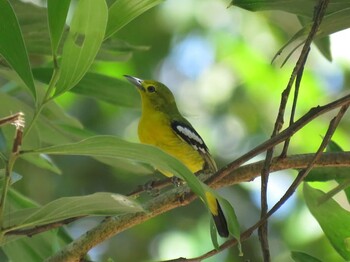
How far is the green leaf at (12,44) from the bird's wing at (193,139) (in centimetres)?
169

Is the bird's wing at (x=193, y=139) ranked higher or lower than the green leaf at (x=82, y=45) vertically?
higher

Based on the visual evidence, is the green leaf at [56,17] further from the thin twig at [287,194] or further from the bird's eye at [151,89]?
the bird's eye at [151,89]

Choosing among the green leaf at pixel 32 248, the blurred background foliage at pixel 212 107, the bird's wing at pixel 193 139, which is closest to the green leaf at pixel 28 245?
the green leaf at pixel 32 248

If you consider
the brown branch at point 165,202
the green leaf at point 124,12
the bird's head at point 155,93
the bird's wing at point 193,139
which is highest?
the bird's head at point 155,93

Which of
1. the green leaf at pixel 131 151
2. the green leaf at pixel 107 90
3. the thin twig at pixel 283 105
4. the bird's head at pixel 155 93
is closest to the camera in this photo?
the green leaf at pixel 131 151

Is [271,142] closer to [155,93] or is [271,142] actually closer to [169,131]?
[169,131]

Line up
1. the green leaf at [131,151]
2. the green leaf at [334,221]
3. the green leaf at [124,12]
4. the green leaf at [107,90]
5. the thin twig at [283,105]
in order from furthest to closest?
the green leaf at [107,90], the green leaf at [334,221], the thin twig at [283,105], the green leaf at [124,12], the green leaf at [131,151]

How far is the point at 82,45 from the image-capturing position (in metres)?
1.43

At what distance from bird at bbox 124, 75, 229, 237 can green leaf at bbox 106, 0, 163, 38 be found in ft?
4.22

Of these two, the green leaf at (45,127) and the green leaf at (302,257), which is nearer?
the green leaf at (302,257)

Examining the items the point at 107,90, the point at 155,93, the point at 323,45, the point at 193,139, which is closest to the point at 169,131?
the point at 193,139

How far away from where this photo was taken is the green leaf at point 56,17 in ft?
4.68

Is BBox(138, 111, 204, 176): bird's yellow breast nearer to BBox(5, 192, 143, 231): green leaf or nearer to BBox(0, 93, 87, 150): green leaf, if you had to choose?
BBox(0, 93, 87, 150): green leaf

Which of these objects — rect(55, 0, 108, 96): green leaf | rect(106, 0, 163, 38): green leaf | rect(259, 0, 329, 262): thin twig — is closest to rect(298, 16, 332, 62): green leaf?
rect(259, 0, 329, 262): thin twig
